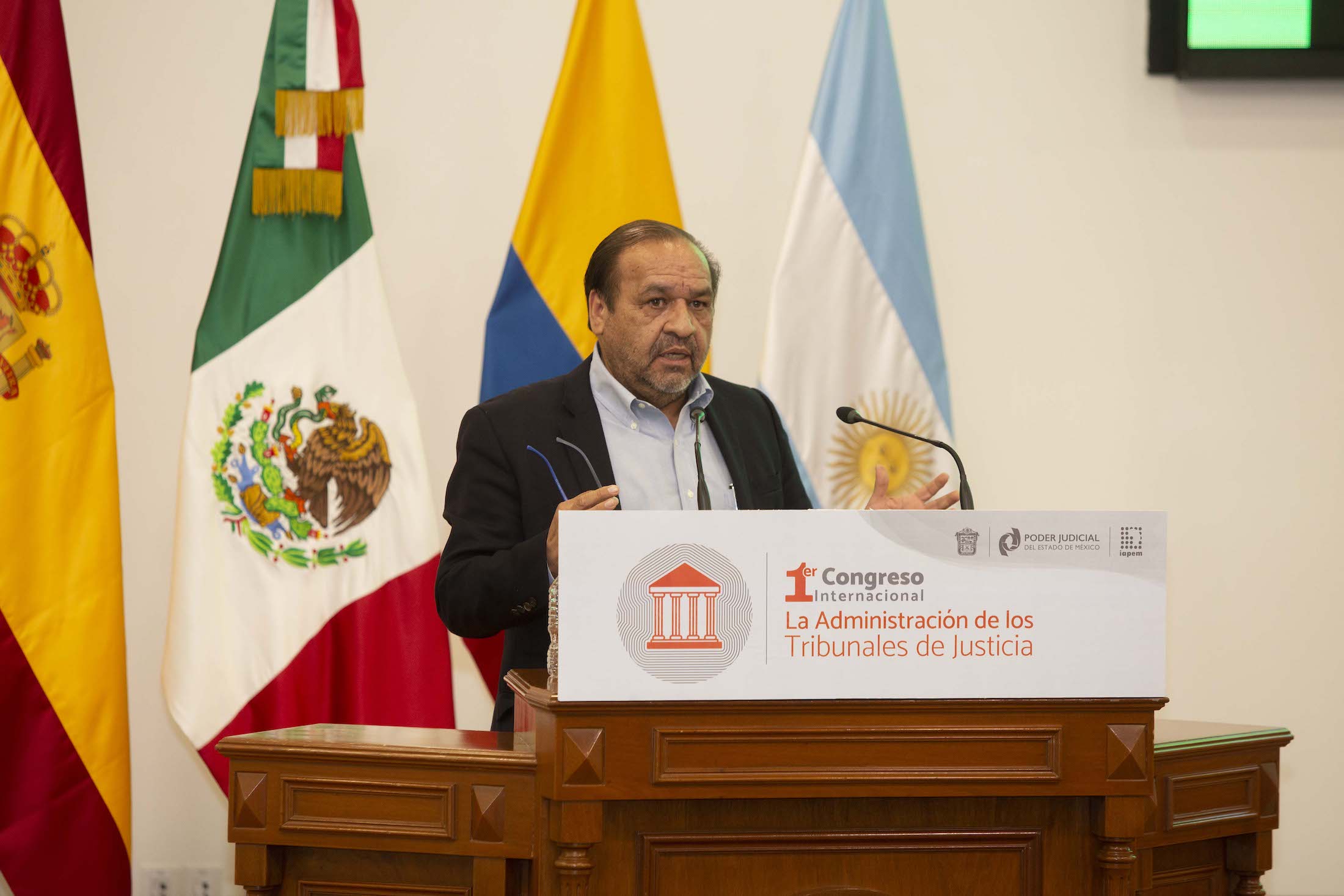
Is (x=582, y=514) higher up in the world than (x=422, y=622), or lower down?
higher up

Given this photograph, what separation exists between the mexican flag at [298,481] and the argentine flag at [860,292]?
1008 mm

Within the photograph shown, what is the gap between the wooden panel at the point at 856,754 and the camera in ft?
4.53

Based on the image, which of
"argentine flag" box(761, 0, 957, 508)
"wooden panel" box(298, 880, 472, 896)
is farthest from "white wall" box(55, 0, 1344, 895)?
"wooden panel" box(298, 880, 472, 896)

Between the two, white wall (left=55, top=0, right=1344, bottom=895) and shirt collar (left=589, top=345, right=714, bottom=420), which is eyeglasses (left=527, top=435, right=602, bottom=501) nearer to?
shirt collar (left=589, top=345, right=714, bottom=420)

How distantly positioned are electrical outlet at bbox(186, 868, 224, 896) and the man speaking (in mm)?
1439

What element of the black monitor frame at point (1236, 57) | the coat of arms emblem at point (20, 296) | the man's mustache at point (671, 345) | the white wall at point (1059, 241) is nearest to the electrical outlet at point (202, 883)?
the white wall at point (1059, 241)

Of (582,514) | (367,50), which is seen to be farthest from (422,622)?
(582,514)

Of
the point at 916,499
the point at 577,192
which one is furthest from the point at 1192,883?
the point at 577,192

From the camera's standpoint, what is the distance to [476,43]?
3266mm

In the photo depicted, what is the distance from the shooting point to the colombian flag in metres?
3.04

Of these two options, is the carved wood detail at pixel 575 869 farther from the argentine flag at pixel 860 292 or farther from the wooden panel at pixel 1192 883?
the argentine flag at pixel 860 292

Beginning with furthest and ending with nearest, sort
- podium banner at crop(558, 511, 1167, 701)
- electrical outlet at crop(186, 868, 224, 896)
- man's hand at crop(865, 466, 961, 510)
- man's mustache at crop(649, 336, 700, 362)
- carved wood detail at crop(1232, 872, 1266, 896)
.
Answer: electrical outlet at crop(186, 868, 224, 896) < man's mustache at crop(649, 336, 700, 362) < carved wood detail at crop(1232, 872, 1266, 896) < man's hand at crop(865, 466, 961, 510) < podium banner at crop(558, 511, 1167, 701)

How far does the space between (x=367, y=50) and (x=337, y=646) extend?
157 cm

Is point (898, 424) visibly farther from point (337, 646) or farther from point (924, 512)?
point (924, 512)
